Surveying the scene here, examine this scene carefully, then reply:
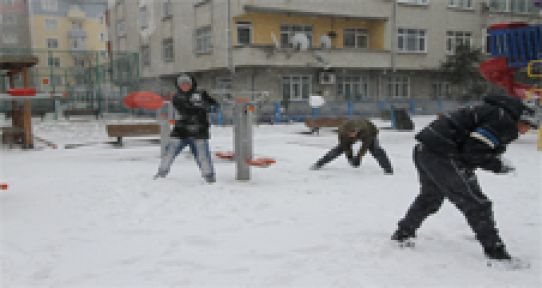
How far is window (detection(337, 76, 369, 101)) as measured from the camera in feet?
93.2

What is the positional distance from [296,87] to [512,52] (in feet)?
50.1

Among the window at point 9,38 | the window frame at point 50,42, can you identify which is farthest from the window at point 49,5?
the window at point 9,38

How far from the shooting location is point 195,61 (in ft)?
90.5

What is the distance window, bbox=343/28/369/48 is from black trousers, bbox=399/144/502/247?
2603 centimetres

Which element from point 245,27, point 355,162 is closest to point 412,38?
point 245,27

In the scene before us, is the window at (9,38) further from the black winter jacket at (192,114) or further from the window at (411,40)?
the black winter jacket at (192,114)

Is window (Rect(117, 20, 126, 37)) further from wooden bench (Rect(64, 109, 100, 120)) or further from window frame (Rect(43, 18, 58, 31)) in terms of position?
window frame (Rect(43, 18, 58, 31))

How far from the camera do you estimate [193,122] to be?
23.2 feet

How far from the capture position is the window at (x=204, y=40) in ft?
86.0

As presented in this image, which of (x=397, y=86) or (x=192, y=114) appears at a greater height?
(x=397, y=86)

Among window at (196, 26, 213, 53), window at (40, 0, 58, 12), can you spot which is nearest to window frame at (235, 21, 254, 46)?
window at (196, 26, 213, 53)

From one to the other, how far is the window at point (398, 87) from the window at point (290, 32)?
6543 mm

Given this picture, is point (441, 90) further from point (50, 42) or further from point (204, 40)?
point (50, 42)

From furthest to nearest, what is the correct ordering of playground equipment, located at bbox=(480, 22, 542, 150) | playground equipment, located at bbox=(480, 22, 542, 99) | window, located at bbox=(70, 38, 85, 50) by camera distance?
window, located at bbox=(70, 38, 85, 50) < playground equipment, located at bbox=(480, 22, 542, 99) < playground equipment, located at bbox=(480, 22, 542, 150)
